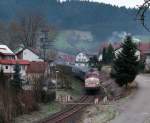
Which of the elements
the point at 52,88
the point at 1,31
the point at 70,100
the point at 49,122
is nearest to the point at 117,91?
the point at 70,100

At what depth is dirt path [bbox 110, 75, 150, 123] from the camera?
28719 mm

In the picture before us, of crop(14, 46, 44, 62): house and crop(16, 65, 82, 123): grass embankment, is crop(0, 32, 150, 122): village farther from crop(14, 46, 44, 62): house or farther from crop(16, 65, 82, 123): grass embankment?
crop(16, 65, 82, 123): grass embankment

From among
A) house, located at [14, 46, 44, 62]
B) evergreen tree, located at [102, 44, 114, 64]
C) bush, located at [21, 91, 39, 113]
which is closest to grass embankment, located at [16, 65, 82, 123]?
bush, located at [21, 91, 39, 113]

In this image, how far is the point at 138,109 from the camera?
34.3 metres

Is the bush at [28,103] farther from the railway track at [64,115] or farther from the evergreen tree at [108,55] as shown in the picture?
the evergreen tree at [108,55]

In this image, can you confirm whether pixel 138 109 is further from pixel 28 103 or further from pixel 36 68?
pixel 36 68

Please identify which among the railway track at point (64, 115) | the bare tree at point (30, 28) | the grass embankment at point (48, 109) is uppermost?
the bare tree at point (30, 28)

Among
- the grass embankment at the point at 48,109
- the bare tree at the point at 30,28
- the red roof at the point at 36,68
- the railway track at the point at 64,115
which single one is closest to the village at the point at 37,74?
the red roof at the point at 36,68

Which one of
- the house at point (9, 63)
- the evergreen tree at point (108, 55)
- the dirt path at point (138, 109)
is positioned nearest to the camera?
the dirt path at point (138, 109)

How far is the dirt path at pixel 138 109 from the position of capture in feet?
94.2

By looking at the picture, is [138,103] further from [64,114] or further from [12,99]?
[12,99]

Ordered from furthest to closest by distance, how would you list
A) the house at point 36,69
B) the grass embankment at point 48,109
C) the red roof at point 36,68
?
the red roof at point 36,68 → the house at point 36,69 → the grass embankment at point 48,109

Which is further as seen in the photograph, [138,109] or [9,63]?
[9,63]

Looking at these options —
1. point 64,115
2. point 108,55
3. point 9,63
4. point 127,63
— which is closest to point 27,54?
point 108,55
